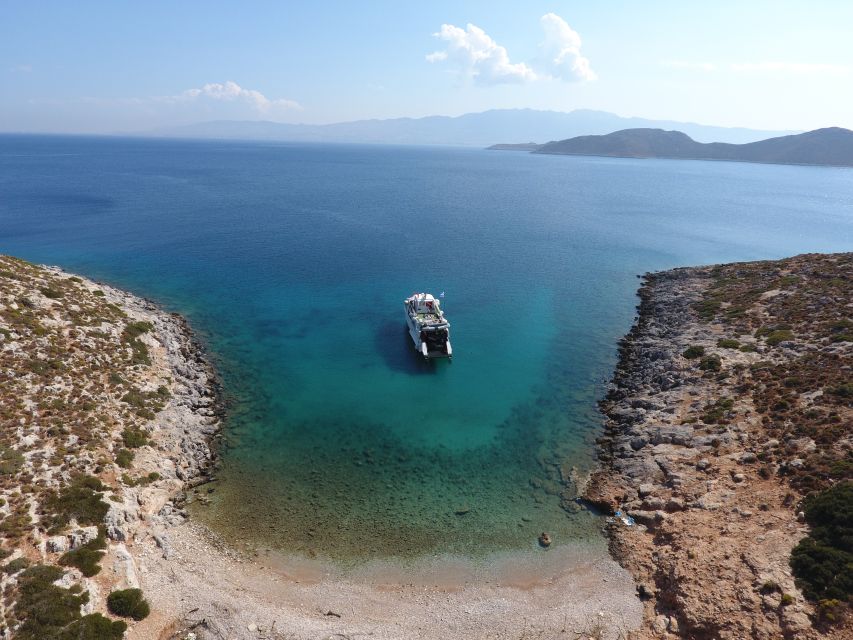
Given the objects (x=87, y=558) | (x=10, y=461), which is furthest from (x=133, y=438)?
(x=87, y=558)

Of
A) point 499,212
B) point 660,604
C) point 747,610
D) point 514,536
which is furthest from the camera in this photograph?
point 499,212

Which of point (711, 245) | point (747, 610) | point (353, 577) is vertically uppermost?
point (711, 245)

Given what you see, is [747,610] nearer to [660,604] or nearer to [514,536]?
[660,604]

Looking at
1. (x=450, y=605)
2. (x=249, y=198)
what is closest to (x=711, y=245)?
(x=450, y=605)

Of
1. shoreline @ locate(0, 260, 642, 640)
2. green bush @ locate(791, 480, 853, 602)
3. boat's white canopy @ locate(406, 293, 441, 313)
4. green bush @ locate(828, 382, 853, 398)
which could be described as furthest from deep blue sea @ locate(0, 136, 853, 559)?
green bush @ locate(828, 382, 853, 398)

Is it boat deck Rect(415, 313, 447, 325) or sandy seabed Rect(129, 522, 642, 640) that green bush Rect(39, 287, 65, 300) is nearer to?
sandy seabed Rect(129, 522, 642, 640)
